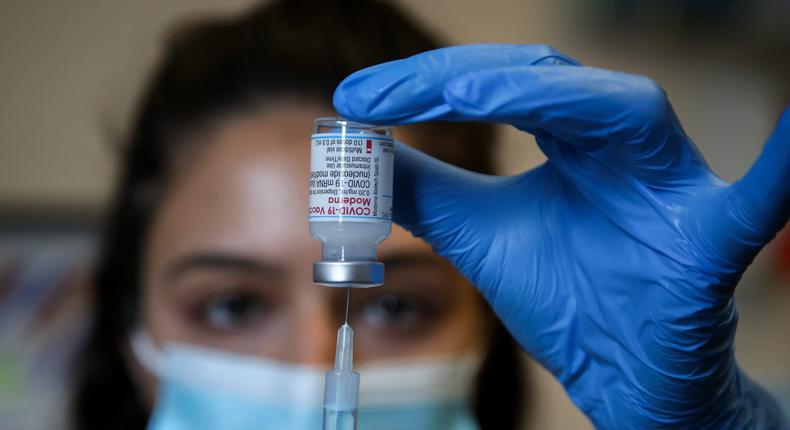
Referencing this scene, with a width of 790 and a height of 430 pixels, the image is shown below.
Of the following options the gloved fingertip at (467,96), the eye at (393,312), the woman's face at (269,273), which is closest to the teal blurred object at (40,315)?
the woman's face at (269,273)

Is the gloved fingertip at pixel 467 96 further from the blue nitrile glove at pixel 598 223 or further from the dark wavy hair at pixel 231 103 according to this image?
the dark wavy hair at pixel 231 103

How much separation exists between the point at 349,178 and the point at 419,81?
11cm

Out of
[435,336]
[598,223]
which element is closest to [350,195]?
[598,223]

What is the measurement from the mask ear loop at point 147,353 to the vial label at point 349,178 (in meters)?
0.77

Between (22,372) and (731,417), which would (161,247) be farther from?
(731,417)

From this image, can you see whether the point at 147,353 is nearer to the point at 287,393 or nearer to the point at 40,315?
the point at 287,393

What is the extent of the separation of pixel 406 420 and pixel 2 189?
1.34 meters

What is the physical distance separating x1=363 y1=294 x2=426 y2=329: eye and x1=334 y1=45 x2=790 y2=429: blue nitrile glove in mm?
501

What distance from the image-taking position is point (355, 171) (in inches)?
28.9

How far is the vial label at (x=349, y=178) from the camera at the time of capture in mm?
733

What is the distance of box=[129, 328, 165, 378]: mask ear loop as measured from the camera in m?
1.41

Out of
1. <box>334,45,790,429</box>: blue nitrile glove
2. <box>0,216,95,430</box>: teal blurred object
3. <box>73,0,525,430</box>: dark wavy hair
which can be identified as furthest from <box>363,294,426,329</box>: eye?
<box>0,216,95,430</box>: teal blurred object

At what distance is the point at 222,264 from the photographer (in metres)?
1.33

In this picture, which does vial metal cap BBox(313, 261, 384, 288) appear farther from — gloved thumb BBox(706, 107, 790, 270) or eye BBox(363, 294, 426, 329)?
eye BBox(363, 294, 426, 329)
